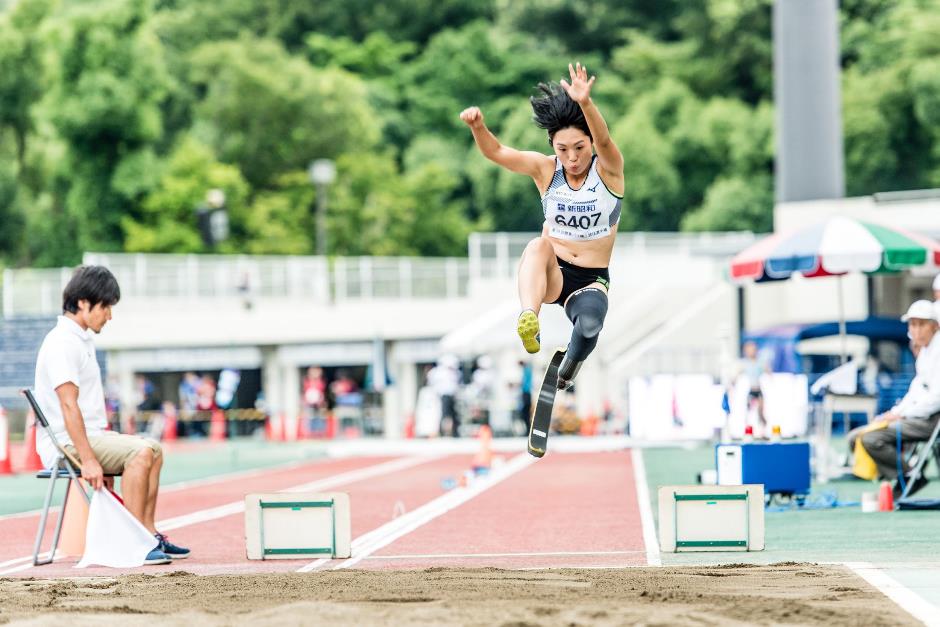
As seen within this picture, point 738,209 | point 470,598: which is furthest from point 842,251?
point 738,209

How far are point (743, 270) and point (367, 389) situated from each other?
28.0 meters

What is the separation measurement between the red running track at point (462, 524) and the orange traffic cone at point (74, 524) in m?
0.10

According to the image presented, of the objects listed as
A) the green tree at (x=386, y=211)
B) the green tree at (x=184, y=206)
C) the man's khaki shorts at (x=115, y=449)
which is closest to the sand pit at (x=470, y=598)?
the man's khaki shorts at (x=115, y=449)

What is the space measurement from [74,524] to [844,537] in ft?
17.4

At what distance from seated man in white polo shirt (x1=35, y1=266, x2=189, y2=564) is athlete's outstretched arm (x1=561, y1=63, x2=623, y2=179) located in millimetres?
3339

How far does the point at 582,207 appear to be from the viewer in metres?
9.76

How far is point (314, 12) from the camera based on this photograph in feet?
248

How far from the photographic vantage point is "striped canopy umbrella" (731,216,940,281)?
16984 mm

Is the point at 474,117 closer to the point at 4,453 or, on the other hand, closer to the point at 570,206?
the point at 570,206

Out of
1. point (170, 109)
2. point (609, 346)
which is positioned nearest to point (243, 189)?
point (170, 109)

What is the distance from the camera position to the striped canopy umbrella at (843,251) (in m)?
17.0

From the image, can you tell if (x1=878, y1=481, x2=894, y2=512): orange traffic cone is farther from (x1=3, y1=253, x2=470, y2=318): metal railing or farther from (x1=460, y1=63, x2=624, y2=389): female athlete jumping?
(x1=3, y1=253, x2=470, y2=318): metal railing

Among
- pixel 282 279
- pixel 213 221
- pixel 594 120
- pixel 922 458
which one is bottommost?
pixel 922 458

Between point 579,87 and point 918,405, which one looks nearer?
point 579,87
